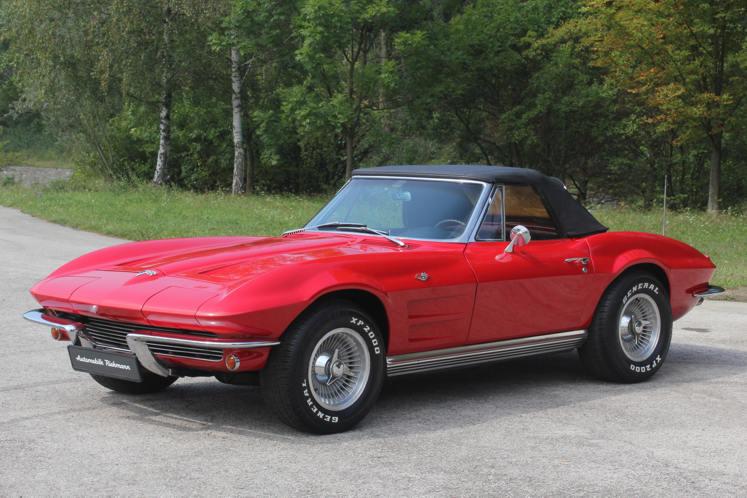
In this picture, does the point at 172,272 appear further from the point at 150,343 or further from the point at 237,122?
the point at 237,122

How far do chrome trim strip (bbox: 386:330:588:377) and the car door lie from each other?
5 cm

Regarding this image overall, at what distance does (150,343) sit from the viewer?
18.3 ft

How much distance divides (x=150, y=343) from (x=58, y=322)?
31.5 inches

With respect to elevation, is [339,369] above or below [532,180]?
below

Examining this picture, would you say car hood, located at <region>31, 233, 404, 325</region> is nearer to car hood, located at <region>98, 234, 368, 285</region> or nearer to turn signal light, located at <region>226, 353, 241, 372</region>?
car hood, located at <region>98, 234, 368, 285</region>

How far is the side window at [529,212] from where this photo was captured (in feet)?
23.3

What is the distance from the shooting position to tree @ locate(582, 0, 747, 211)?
2994 cm

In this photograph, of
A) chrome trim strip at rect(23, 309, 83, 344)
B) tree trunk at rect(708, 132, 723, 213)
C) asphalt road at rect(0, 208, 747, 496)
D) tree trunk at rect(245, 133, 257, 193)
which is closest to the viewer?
asphalt road at rect(0, 208, 747, 496)

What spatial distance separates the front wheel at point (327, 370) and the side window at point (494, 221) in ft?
4.14

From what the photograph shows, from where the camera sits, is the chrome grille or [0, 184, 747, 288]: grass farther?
[0, 184, 747, 288]: grass

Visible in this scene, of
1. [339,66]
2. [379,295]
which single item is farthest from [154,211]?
[379,295]

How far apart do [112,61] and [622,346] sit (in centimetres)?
3019

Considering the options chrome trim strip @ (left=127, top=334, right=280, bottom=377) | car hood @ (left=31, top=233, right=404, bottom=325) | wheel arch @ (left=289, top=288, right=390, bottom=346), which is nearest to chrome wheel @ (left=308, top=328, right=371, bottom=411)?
wheel arch @ (left=289, top=288, right=390, bottom=346)

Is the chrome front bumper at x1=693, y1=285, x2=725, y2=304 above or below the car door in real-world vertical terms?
below
